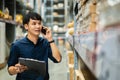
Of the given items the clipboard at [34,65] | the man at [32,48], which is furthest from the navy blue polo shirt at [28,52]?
the clipboard at [34,65]

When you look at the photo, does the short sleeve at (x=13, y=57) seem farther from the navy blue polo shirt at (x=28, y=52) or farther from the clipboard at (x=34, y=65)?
the clipboard at (x=34, y=65)

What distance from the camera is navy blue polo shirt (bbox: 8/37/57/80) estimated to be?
253 cm

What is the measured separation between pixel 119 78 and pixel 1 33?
198 inches

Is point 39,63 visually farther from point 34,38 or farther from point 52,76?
point 52,76

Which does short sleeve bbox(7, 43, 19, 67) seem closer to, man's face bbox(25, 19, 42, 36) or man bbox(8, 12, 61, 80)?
man bbox(8, 12, 61, 80)

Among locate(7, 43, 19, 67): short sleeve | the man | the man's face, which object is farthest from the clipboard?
the man's face

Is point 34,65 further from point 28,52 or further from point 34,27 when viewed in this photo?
point 34,27

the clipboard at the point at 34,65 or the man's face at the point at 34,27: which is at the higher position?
the man's face at the point at 34,27

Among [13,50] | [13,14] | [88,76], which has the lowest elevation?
[88,76]

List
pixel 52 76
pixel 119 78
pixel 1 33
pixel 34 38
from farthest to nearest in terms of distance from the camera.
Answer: pixel 1 33
pixel 52 76
pixel 34 38
pixel 119 78

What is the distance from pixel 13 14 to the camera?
330 inches

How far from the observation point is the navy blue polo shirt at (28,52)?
8.29 ft

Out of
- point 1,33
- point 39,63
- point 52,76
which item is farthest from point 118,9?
point 1,33

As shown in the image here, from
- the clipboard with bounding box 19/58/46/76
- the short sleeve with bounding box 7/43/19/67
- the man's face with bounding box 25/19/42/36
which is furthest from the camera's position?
the man's face with bounding box 25/19/42/36
